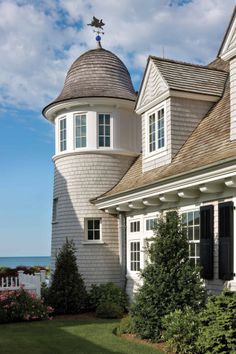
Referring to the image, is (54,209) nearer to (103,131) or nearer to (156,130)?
(103,131)

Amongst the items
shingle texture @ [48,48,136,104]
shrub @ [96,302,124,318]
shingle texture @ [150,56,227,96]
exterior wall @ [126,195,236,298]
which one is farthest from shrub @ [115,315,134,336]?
shingle texture @ [48,48,136,104]

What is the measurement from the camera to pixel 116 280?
1656 centimetres

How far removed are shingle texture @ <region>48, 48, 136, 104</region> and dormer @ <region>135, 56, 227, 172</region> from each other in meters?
2.70

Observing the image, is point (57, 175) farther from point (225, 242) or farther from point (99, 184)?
point (225, 242)

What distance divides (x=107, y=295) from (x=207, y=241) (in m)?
5.71

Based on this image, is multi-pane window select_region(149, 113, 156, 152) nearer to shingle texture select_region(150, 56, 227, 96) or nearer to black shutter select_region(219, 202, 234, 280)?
shingle texture select_region(150, 56, 227, 96)

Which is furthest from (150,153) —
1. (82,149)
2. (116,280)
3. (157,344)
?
(157,344)

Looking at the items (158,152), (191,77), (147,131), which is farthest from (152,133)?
(191,77)

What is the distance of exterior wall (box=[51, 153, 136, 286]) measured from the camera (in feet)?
54.2

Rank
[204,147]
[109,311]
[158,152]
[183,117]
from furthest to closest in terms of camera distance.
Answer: [109,311] → [158,152] → [183,117] → [204,147]

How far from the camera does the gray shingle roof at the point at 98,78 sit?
17.2 metres

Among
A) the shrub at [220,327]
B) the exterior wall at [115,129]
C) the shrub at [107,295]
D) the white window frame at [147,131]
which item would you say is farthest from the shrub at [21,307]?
the shrub at [220,327]

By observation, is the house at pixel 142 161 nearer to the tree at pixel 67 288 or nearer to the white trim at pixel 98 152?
the white trim at pixel 98 152

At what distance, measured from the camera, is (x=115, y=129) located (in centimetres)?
1736
